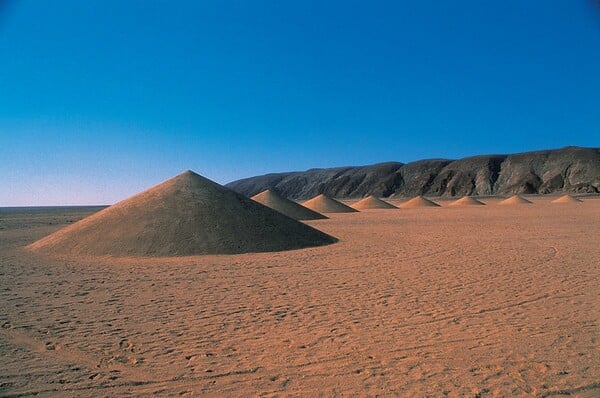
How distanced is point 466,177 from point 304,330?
119489 mm

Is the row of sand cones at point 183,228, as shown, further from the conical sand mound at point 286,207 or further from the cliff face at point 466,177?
the cliff face at point 466,177

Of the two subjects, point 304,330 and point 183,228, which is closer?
point 304,330

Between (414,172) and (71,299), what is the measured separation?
131 meters

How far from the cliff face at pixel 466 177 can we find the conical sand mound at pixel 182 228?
96270 millimetres

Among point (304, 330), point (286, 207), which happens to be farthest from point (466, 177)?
point (304, 330)

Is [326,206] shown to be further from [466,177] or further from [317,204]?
[466,177]

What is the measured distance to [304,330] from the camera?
6.09 metres

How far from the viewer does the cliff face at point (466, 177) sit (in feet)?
330

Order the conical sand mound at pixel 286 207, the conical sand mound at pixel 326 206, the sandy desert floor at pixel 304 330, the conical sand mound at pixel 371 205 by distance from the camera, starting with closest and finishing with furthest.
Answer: the sandy desert floor at pixel 304 330 → the conical sand mound at pixel 286 207 → the conical sand mound at pixel 326 206 → the conical sand mound at pixel 371 205

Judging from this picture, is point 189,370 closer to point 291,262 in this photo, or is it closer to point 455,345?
point 455,345

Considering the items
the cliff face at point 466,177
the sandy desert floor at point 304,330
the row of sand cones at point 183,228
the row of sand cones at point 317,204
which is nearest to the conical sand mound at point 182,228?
the row of sand cones at point 183,228

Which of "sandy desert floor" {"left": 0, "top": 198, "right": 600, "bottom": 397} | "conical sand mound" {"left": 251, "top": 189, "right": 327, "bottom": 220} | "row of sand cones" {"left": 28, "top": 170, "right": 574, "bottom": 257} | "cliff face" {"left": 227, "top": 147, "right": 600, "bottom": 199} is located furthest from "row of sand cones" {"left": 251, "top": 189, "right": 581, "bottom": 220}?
"cliff face" {"left": 227, "top": 147, "right": 600, "bottom": 199}

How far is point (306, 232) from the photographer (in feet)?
60.1

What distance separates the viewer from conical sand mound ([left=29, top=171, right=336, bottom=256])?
14711 millimetres
